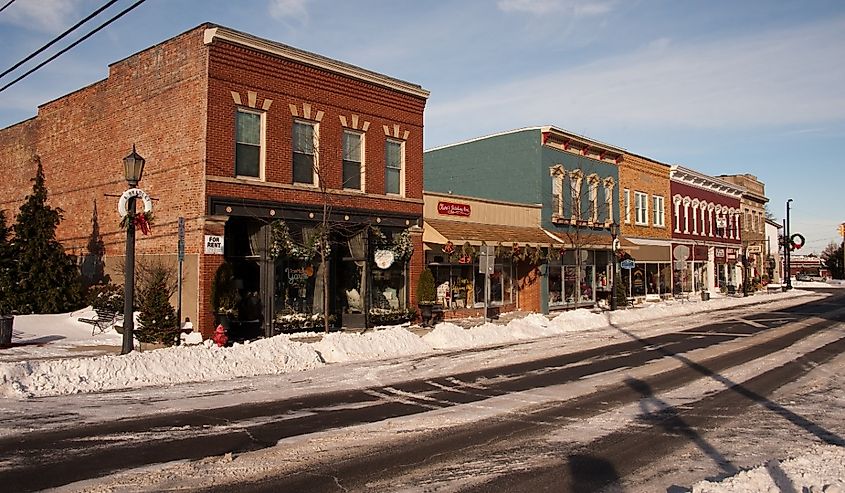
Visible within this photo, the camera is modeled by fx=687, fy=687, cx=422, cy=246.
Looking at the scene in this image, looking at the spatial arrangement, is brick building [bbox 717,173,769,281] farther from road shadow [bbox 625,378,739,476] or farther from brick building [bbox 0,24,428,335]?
road shadow [bbox 625,378,739,476]

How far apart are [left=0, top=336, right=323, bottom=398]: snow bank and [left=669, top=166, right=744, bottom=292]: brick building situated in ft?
109

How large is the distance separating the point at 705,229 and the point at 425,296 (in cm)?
3413

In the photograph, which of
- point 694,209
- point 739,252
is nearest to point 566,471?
point 694,209

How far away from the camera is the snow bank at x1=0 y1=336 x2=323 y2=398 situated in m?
11.6

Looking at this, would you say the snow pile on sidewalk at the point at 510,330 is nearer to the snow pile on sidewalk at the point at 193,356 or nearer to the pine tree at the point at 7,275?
the snow pile on sidewalk at the point at 193,356

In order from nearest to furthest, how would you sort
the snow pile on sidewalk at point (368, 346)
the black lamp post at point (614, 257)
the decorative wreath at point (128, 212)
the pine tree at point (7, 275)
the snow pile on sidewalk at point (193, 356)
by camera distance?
the snow pile on sidewalk at point (193, 356) → the decorative wreath at point (128, 212) → the snow pile on sidewalk at point (368, 346) → the pine tree at point (7, 275) → the black lamp post at point (614, 257)

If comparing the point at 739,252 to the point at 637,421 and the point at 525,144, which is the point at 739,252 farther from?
the point at 637,421

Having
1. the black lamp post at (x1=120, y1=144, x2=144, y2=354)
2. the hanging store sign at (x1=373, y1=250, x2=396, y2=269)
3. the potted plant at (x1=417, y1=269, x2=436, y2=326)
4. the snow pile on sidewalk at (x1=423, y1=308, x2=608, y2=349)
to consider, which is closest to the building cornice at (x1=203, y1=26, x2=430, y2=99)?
A: the black lamp post at (x1=120, y1=144, x2=144, y2=354)

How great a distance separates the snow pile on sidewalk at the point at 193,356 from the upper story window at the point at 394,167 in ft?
19.4

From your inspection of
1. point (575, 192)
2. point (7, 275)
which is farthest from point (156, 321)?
point (575, 192)

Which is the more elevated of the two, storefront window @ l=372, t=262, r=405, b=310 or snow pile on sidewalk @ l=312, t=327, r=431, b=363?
storefront window @ l=372, t=262, r=405, b=310

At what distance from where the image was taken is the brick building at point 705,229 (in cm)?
4566

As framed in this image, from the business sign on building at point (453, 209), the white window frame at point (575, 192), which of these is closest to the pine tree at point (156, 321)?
the business sign on building at point (453, 209)

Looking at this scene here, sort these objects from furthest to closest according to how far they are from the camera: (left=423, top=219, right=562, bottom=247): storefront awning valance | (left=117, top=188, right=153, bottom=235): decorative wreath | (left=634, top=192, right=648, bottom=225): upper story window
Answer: (left=634, top=192, right=648, bottom=225): upper story window, (left=423, top=219, right=562, bottom=247): storefront awning valance, (left=117, top=188, right=153, bottom=235): decorative wreath
